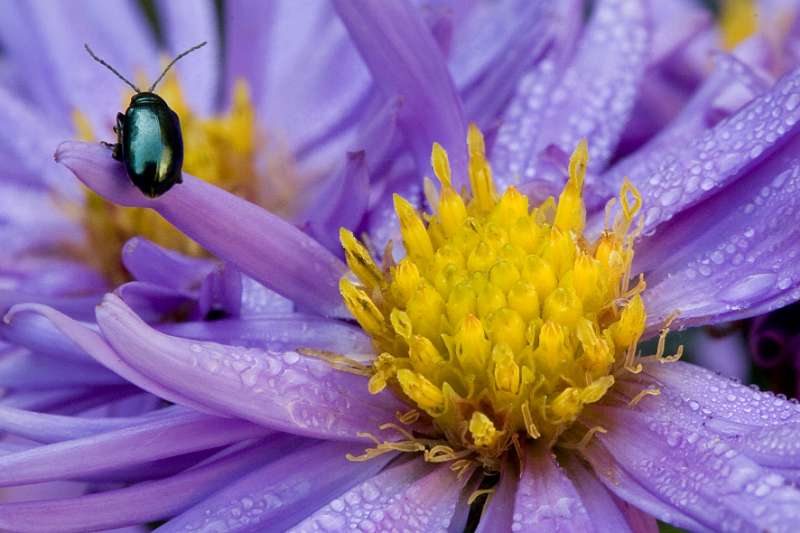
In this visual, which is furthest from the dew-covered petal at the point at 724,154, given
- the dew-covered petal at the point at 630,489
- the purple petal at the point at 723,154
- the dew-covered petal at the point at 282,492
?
the dew-covered petal at the point at 282,492

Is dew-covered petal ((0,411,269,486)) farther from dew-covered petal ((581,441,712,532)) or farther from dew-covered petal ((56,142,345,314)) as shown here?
dew-covered petal ((581,441,712,532))

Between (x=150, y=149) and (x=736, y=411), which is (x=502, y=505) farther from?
(x=150, y=149)

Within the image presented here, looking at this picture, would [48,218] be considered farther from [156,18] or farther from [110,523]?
[110,523]

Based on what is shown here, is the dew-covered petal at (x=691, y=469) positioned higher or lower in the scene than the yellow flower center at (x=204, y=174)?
lower

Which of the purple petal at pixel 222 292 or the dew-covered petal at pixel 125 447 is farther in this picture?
the purple petal at pixel 222 292

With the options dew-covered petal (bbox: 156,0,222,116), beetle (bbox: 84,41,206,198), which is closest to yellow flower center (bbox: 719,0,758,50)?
dew-covered petal (bbox: 156,0,222,116)

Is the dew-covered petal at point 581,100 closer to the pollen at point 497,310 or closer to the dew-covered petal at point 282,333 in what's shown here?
the pollen at point 497,310

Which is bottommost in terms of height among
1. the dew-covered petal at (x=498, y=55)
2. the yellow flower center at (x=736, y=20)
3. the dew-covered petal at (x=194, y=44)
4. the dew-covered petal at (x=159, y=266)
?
the dew-covered petal at (x=159, y=266)
